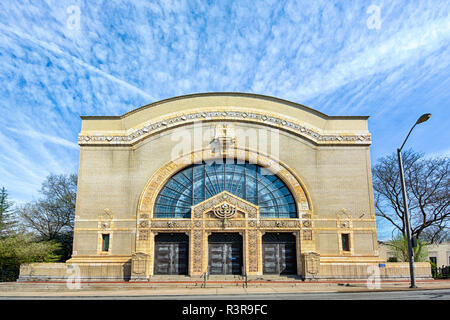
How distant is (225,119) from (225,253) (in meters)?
10.4

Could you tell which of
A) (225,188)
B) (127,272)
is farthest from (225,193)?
(127,272)

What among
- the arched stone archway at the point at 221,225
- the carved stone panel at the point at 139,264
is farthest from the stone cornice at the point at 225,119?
the carved stone panel at the point at 139,264

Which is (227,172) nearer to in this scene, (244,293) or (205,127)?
(205,127)

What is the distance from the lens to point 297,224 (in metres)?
25.8

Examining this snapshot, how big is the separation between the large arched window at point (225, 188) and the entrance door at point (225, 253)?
108 inches

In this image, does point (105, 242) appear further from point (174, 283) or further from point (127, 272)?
point (174, 283)

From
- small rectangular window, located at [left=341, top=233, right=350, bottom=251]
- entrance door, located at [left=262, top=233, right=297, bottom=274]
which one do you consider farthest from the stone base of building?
small rectangular window, located at [left=341, top=233, right=350, bottom=251]

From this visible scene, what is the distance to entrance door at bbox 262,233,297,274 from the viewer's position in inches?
1011

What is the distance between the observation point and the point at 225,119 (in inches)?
1097

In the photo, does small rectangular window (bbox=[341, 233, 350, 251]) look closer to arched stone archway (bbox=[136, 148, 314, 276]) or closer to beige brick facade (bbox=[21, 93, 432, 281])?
beige brick facade (bbox=[21, 93, 432, 281])

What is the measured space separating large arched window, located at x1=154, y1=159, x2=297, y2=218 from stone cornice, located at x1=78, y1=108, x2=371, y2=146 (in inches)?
144

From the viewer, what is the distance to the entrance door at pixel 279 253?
2569 centimetres

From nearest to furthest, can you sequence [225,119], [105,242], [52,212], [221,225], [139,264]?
1. [139,264]
2. [221,225]
3. [105,242]
4. [225,119]
5. [52,212]

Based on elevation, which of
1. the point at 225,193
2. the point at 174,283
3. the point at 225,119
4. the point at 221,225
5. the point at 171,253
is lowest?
the point at 174,283
